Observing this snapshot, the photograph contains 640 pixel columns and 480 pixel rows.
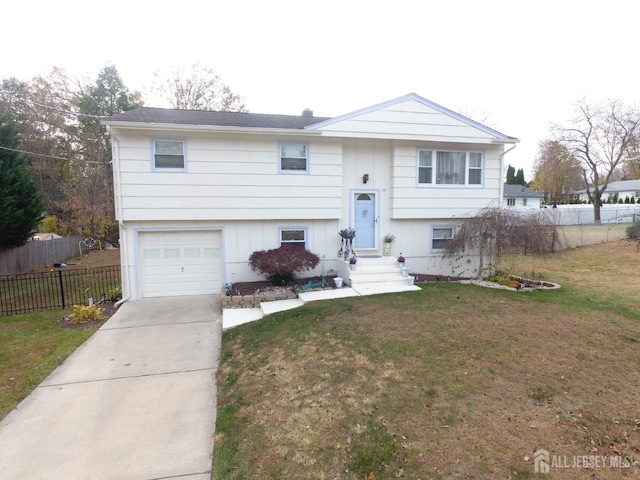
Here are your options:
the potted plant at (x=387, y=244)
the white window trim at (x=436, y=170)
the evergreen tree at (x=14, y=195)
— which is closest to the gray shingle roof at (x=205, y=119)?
the white window trim at (x=436, y=170)

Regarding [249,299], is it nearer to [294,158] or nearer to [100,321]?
[100,321]

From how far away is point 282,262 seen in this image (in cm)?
855

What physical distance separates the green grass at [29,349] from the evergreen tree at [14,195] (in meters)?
6.97

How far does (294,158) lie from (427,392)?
24.6 feet

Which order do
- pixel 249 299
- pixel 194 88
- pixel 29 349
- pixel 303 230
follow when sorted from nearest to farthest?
pixel 29 349, pixel 249 299, pixel 303 230, pixel 194 88

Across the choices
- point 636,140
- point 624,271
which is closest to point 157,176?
point 624,271

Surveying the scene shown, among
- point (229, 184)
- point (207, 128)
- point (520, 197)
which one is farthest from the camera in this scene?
point (520, 197)

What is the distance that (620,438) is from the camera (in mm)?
2904

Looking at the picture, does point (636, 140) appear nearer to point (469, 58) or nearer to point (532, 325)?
point (469, 58)

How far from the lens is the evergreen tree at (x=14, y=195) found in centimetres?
1250

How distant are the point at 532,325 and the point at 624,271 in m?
9.04

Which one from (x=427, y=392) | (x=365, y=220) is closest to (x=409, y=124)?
(x=365, y=220)

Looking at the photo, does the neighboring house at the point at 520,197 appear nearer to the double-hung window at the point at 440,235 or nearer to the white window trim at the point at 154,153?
the double-hung window at the point at 440,235

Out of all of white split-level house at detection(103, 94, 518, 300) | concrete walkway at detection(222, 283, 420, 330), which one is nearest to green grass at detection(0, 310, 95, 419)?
white split-level house at detection(103, 94, 518, 300)
